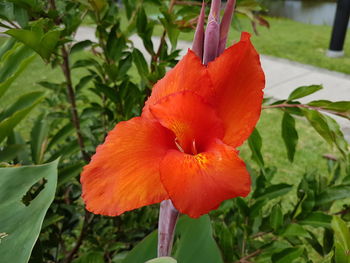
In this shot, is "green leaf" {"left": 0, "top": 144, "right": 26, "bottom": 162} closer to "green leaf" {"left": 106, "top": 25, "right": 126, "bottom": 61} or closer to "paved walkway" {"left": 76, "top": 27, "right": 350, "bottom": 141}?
"green leaf" {"left": 106, "top": 25, "right": 126, "bottom": 61}

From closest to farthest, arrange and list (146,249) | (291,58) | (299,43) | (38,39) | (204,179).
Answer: (204,179) → (146,249) → (38,39) → (291,58) → (299,43)

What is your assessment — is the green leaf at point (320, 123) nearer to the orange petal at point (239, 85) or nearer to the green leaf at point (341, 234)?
the green leaf at point (341, 234)

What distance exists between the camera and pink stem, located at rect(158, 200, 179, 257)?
44cm

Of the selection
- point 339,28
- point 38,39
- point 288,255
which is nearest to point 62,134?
point 38,39

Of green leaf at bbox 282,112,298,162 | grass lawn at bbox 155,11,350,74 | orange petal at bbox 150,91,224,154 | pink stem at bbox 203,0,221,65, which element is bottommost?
grass lawn at bbox 155,11,350,74

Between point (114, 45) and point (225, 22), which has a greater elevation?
point (225, 22)

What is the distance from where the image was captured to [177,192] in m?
0.35

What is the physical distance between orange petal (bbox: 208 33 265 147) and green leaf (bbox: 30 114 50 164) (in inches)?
31.5

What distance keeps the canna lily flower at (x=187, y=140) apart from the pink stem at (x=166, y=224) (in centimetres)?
Answer: 7

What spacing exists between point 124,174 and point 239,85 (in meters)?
0.14

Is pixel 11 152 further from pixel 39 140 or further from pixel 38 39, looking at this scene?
pixel 38 39

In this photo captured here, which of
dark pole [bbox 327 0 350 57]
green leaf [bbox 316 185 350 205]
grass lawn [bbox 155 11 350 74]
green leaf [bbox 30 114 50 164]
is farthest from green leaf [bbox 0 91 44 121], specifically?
dark pole [bbox 327 0 350 57]

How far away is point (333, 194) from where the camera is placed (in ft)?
3.38

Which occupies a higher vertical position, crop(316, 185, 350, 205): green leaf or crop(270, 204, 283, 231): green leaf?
crop(316, 185, 350, 205): green leaf
